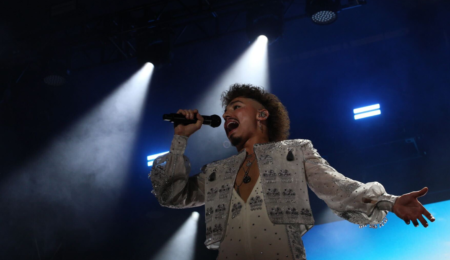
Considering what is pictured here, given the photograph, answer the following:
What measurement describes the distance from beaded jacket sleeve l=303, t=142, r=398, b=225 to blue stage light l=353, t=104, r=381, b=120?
4059mm

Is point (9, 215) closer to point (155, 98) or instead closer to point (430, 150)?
point (155, 98)

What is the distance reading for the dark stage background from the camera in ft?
17.5

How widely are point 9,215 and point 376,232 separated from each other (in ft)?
18.2

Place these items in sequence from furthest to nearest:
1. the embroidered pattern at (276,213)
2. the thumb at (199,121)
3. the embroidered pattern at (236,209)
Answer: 1. the thumb at (199,121)
2. the embroidered pattern at (236,209)
3. the embroidered pattern at (276,213)

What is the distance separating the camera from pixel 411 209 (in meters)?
1.42

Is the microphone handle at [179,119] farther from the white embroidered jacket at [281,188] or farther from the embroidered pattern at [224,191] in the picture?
the embroidered pattern at [224,191]

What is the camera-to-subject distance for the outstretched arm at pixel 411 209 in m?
1.39

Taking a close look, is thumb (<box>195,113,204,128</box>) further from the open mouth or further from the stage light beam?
the stage light beam

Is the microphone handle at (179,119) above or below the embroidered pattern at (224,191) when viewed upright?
above

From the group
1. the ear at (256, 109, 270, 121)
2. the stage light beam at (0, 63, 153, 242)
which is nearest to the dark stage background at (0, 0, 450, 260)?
the stage light beam at (0, 63, 153, 242)

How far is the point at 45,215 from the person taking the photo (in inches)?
246

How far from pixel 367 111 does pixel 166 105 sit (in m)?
3.98

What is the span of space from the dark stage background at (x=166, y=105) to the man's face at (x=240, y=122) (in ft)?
10.1

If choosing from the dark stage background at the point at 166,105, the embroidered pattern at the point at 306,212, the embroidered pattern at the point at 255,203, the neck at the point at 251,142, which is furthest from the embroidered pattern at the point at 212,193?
the dark stage background at the point at 166,105
